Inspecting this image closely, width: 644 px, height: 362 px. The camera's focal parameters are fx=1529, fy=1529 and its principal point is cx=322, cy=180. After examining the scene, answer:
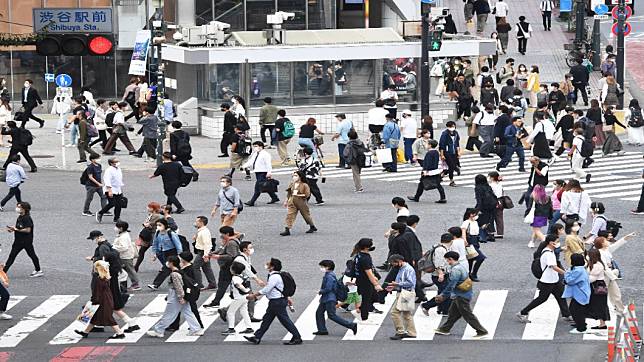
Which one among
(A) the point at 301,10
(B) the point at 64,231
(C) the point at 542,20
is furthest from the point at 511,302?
(C) the point at 542,20

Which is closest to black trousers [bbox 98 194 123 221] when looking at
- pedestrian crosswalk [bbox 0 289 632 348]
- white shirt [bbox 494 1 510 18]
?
pedestrian crosswalk [bbox 0 289 632 348]

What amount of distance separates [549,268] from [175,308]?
17.6 ft

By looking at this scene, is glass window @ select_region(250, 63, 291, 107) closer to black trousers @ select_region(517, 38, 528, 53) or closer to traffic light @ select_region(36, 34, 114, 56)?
traffic light @ select_region(36, 34, 114, 56)

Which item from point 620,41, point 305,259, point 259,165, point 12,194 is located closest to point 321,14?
point 620,41

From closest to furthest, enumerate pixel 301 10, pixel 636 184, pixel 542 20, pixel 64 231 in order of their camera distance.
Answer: pixel 64 231 < pixel 636 184 < pixel 301 10 < pixel 542 20

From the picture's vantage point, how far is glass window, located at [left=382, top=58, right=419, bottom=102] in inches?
1711

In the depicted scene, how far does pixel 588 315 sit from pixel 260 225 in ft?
31.2

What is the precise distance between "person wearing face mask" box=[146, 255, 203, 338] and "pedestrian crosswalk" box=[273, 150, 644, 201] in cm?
1299

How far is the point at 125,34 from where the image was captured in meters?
50.0

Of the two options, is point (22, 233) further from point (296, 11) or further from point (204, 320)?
point (296, 11)

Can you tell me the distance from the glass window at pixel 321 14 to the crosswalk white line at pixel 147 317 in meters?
25.0

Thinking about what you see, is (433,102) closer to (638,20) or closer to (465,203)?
(465,203)

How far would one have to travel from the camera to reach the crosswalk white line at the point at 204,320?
2186cm

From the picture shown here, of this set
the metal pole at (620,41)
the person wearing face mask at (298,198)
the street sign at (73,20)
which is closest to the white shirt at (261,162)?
the person wearing face mask at (298,198)
